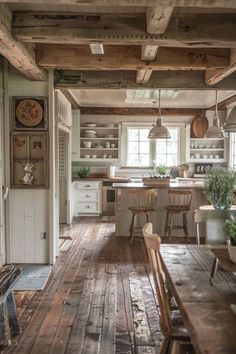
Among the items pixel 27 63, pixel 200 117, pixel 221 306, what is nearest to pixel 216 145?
pixel 200 117

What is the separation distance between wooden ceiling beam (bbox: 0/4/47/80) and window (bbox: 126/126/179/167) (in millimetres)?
4672

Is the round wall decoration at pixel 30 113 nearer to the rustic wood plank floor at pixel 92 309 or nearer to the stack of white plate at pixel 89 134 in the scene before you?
the rustic wood plank floor at pixel 92 309

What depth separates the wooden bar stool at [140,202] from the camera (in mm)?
5859

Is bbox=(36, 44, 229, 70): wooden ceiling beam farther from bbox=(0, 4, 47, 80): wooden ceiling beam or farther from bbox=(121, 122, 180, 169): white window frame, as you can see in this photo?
bbox=(121, 122, 180, 169): white window frame

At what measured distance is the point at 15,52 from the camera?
132 inches

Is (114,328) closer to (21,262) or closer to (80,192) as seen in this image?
(21,262)

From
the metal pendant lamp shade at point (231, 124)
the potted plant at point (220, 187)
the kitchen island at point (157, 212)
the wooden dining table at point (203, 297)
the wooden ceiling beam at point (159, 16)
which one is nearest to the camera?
the wooden dining table at point (203, 297)

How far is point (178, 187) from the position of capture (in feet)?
20.6

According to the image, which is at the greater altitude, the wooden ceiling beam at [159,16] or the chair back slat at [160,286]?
the wooden ceiling beam at [159,16]

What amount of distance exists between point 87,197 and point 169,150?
2416mm

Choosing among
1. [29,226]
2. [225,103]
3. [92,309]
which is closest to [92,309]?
[92,309]

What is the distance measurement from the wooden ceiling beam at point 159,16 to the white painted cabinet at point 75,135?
5690mm

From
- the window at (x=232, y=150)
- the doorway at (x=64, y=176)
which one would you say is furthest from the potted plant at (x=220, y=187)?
the window at (x=232, y=150)

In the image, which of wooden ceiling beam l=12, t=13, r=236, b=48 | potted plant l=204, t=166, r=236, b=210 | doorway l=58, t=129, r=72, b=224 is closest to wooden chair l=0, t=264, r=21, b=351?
wooden ceiling beam l=12, t=13, r=236, b=48
